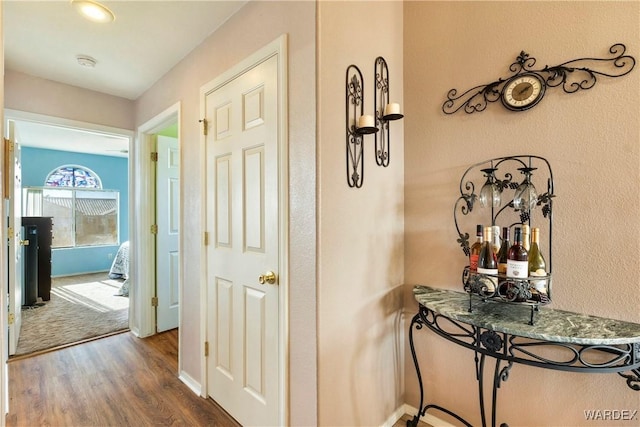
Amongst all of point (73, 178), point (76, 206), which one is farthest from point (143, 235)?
point (73, 178)

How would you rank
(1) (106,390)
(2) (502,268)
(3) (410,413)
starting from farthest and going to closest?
1. (1) (106,390)
2. (3) (410,413)
3. (2) (502,268)

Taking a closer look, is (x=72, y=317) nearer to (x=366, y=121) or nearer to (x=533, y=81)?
(x=366, y=121)

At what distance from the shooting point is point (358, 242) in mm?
1532

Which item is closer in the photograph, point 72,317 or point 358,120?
point 358,120

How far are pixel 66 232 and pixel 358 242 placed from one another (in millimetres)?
6892

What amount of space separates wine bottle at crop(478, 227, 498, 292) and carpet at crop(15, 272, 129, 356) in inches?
140

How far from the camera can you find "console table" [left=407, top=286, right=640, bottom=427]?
112cm

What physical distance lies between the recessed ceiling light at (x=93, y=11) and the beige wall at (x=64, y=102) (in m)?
1.27

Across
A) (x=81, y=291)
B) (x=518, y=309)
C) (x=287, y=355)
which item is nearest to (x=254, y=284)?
(x=287, y=355)

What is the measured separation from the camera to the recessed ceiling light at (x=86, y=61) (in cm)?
232

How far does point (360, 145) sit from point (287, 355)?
3.69 feet

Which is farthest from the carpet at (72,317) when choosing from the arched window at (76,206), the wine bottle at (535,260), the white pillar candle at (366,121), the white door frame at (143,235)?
the wine bottle at (535,260)

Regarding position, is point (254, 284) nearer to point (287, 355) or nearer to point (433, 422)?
point (287, 355)

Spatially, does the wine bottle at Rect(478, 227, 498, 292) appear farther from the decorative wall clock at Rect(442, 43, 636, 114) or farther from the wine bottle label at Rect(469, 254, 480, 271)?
the decorative wall clock at Rect(442, 43, 636, 114)
